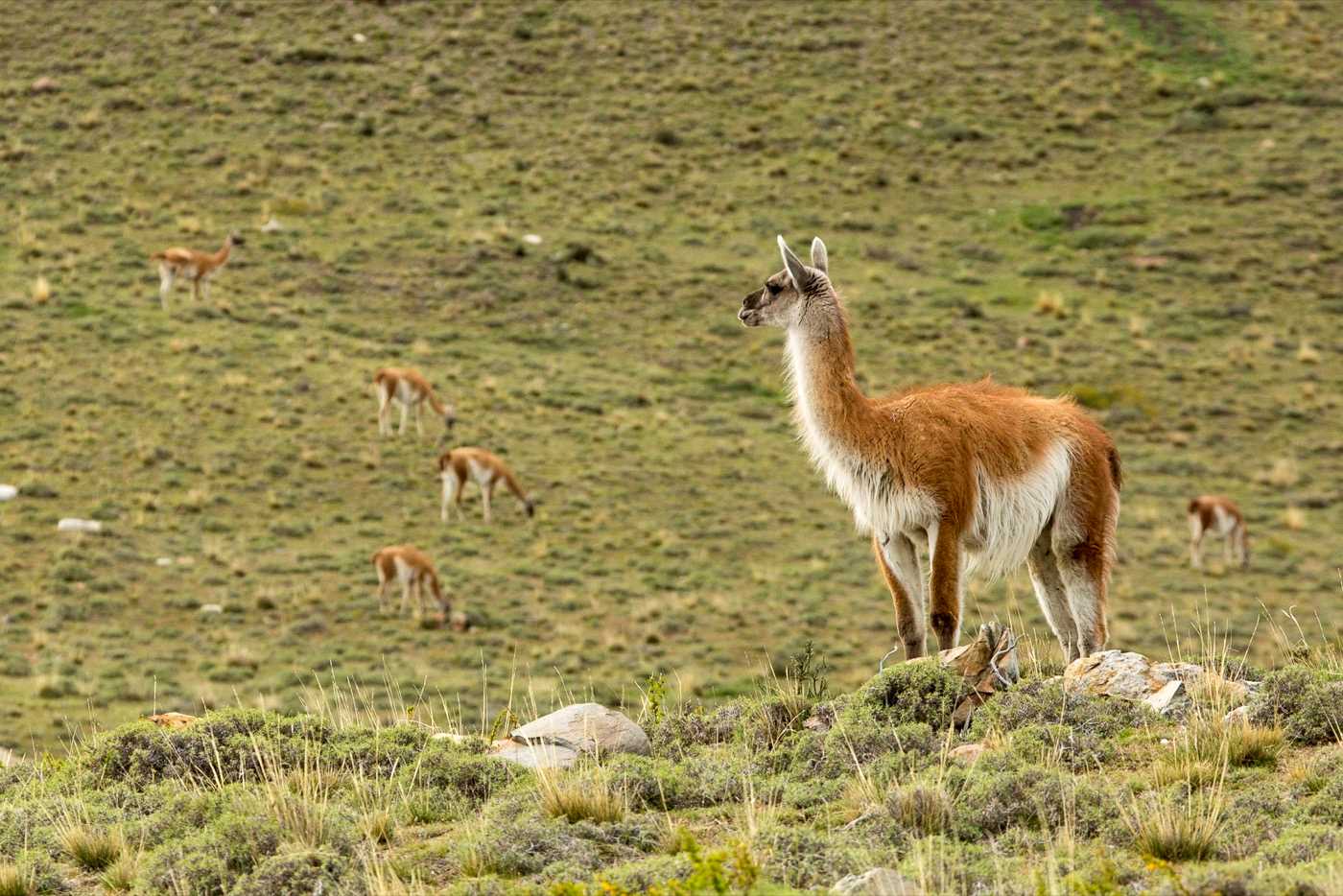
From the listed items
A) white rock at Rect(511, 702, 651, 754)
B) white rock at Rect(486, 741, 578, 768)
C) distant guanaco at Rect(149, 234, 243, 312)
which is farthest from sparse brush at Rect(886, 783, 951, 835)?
distant guanaco at Rect(149, 234, 243, 312)

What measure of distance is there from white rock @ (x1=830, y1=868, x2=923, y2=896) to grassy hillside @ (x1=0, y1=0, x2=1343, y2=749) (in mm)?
4305

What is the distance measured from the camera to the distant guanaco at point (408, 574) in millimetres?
21828

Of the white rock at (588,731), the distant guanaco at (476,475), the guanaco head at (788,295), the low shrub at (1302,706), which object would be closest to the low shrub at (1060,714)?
the low shrub at (1302,706)

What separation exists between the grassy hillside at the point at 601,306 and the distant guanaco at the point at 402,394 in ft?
1.28

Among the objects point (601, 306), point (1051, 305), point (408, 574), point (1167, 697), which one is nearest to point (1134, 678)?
point (1167, 697)

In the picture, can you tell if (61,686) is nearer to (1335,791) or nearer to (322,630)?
(322,630)

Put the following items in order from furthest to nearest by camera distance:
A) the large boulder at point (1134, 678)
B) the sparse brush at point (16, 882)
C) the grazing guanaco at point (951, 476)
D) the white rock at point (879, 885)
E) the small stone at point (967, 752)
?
the grazing guanaco at point (951, 476) < the large boulder at point (1134, 678) < the small stone at point (967, 752) < the sparse brush at point (16, 882) < the white rock at point (879, 885)

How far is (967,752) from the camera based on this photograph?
249 inches

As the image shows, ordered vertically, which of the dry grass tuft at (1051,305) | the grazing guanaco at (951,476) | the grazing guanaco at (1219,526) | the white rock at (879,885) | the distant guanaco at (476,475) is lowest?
the grazing guanaco at (1219,526)

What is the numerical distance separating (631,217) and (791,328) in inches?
1332

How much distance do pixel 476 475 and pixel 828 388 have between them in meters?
18.1

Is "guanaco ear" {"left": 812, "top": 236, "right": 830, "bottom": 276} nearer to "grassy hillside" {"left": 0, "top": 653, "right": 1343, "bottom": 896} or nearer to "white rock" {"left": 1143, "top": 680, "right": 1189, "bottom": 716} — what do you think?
"grassy hillside" {"left": 0, "top": 653, "right": 1343, "bottom": 896}

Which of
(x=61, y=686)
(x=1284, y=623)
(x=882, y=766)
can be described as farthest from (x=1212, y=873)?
(x=1284, y=623)

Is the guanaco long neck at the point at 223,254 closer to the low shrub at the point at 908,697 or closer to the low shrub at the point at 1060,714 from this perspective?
the low shrub at the point at 908,697
